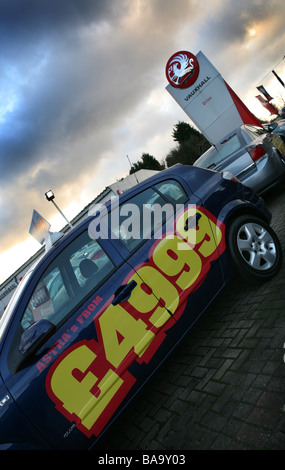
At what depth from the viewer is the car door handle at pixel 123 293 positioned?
7.64 ft

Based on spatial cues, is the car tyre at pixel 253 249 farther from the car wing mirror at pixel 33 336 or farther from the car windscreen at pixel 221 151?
the car windscreen at pixel 221 151

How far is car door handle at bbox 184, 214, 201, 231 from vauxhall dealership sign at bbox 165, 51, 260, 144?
32.7 feet

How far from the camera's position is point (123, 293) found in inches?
93.0

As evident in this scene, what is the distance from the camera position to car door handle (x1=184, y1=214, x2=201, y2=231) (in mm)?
2881

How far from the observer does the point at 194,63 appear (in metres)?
12.0

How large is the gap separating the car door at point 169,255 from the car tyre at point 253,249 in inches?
7.1

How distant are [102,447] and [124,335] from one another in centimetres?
103

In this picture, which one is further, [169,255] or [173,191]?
[173,191]

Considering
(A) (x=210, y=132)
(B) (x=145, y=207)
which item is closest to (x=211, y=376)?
(B) (x=145, y=207)

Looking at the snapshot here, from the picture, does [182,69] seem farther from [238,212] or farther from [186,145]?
[186,145]

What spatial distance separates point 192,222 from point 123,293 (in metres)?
1.09

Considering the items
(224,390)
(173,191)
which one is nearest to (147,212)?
(173,191)

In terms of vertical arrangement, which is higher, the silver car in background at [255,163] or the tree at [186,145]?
the tree at [186,145]

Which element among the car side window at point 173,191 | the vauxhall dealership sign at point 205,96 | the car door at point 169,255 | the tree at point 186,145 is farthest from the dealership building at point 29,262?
the tree at point 186,145
